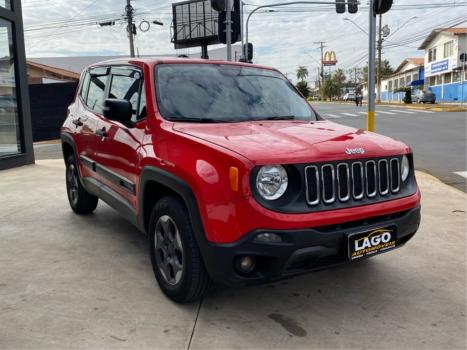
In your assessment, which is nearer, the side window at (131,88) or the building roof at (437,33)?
the side window at (131,88)

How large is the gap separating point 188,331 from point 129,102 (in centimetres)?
187

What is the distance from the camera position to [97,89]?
517 centimetres

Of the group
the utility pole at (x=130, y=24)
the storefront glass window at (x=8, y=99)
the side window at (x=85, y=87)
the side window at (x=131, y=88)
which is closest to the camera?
the side window at (x=131, y=88)

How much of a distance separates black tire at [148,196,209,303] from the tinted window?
1.81 meters

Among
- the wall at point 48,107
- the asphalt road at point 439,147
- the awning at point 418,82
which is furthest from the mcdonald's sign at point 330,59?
the wall at point 48,107

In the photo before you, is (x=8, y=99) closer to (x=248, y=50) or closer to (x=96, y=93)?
(x=248, y=50)

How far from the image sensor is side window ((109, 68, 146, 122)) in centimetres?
399

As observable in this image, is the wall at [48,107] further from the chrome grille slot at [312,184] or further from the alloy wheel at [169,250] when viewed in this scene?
the chrome grille slot at [312,184]

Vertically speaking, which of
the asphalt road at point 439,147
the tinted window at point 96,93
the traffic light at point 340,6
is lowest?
the asphalt road at point 439,147

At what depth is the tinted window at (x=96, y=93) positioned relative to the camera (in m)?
4.95

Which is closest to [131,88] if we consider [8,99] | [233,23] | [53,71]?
[233,23]

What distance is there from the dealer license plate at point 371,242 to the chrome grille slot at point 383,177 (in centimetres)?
26

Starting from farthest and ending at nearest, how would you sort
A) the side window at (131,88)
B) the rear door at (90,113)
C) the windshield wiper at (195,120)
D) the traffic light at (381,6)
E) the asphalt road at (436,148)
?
the asphalt road at (436,148)
the traffic light at (381,6)
the rear door at (90,113)
the side window at (131,88)
the windshield wiper at (195,120)

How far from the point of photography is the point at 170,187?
10.7 feet
